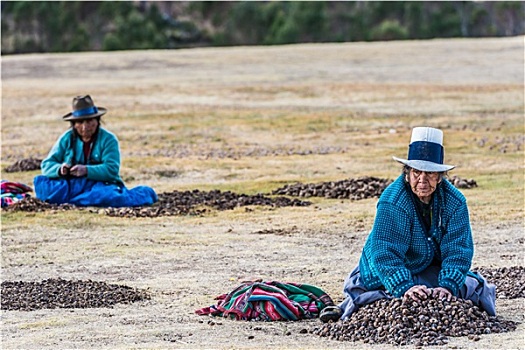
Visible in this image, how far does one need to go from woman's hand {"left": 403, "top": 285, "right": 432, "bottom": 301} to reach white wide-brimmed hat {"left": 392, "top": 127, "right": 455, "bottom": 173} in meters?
0.74

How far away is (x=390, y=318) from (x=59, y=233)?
623 centimetres

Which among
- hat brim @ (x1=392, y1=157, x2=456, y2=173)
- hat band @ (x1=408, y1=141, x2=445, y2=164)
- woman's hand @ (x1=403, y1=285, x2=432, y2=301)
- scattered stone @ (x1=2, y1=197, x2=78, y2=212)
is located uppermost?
hat band @ (x1=408, y1=141, x2=445, y2=164)

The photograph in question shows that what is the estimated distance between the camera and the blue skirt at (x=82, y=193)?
14.7 meters

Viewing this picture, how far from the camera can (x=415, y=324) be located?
7.53m

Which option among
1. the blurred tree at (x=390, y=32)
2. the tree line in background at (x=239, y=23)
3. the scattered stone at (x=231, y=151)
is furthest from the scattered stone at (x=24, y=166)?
the blurred tree at (x=390, y=32)

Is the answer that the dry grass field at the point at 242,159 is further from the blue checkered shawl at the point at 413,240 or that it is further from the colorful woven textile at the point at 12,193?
the colorful woven textile at the point at 12,193

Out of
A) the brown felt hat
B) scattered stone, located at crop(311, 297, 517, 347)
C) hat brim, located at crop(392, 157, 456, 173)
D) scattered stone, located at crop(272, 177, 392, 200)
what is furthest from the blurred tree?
scattered stone, located at crop(311, 297, 517, 347)

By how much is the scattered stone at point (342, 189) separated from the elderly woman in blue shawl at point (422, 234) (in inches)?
289

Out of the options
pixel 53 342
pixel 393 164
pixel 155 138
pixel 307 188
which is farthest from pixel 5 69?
pixel 53 342

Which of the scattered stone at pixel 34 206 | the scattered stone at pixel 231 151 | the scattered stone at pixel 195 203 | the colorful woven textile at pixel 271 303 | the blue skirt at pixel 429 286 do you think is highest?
the blue skirt at pixel 429 286

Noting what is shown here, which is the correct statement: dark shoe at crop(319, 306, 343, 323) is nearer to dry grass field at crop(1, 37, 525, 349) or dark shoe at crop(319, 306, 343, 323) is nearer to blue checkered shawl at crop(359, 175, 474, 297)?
dry grass field at crop(1, 37, 525, 349)

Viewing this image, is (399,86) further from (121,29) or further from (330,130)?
(121,29)

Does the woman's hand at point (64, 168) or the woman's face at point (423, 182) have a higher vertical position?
the woman's face at point (423, 182)

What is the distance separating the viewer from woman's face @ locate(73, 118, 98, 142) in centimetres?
1404
